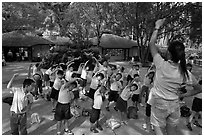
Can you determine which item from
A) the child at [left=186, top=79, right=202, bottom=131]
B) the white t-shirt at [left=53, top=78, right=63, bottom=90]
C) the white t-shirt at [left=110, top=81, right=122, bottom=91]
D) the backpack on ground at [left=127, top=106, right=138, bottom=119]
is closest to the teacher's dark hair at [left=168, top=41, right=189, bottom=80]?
the child at [left=186, top=79, right=202, bottom=131]

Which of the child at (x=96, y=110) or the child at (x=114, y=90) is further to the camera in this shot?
the child at (x=114, y=90)

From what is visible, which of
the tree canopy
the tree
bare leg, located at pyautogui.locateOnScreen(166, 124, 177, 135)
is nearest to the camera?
bare leg, located at pyautogui.locateOnScreen(166, 124, 177, 135)

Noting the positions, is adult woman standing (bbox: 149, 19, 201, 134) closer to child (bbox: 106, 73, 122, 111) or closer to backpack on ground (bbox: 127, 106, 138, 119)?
backpack on ground (bbox: 127, 106, 138, 119)

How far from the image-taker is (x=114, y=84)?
618 centimetres

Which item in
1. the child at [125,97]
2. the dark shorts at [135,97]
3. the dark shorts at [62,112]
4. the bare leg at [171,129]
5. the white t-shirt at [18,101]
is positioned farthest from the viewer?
the dark shorts at [135,97]

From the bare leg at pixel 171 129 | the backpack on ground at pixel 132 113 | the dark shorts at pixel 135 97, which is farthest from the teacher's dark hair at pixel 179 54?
the dark shorts at pixel 135 97

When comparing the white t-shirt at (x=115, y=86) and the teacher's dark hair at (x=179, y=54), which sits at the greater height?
the teacher's dark hair at (x=179, y=54)

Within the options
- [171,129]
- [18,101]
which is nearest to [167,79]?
[171,129]

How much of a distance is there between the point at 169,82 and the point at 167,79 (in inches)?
1.5

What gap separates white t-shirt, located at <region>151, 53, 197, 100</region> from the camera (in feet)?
6.68

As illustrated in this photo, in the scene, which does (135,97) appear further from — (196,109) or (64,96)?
(64,96)

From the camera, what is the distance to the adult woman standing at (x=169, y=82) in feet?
6.69

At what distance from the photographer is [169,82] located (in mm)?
2047

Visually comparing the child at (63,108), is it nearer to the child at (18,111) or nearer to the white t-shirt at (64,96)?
the white t-shirt at (64,96)
